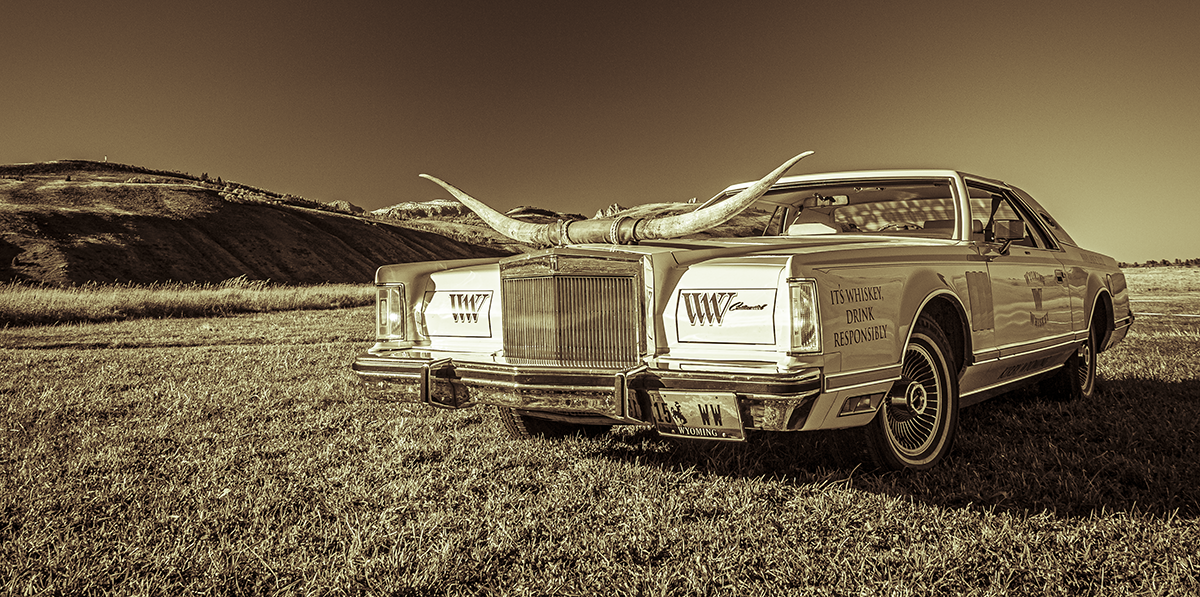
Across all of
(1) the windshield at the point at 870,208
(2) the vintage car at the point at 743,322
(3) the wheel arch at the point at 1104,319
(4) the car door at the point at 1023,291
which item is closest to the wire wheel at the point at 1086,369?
(3) the wheel arch at the point at 1104,319

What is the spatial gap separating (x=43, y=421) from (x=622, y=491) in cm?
406

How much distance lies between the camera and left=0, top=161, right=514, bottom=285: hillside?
4019 cm

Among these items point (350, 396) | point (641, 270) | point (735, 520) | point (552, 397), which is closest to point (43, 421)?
point (350, 396)

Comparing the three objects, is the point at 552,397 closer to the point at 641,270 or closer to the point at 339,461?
the point at 641,270

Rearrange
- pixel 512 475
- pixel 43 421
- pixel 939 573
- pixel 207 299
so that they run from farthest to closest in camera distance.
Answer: pixel 207 299 < pixel 43 421 < pixel 512 475 < pixel 939 573

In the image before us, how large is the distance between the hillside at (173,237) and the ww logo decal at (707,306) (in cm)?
4265

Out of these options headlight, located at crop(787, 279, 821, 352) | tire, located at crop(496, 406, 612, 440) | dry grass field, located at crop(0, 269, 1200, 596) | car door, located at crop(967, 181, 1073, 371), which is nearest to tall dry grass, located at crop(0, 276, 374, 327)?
dry grass field, located at crop(0, 269, 1200, 596)

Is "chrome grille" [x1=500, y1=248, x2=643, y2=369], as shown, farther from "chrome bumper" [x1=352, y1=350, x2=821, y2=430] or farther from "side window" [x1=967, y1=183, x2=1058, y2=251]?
"side window" [x1=967, y1=183, x2=1058, y2=251]

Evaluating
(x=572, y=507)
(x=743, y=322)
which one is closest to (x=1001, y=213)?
(x=743, y=322)

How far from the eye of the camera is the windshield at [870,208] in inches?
173

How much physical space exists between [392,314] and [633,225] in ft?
4.75

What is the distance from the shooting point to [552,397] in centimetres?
309

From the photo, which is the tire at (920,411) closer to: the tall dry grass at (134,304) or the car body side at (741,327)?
the car body side at (741,327)

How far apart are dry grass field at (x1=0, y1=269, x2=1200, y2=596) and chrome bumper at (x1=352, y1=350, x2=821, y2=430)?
1.35ft
